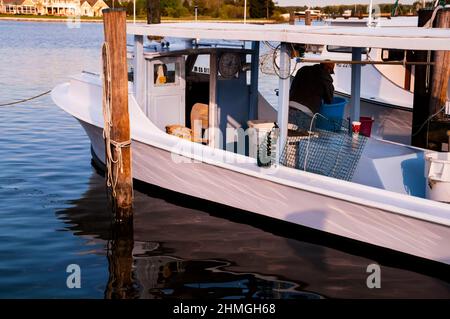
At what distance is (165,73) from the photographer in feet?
38.0

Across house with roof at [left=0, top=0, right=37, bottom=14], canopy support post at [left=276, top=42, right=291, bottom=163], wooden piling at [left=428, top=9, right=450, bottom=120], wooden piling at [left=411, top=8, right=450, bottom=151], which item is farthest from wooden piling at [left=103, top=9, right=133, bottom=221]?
house with roof at [left=0, top=0, right=37, bottom=14]

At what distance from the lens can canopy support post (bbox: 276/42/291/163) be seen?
9.28 m

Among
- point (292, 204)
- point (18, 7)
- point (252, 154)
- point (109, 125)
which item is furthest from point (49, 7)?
point (292, 204)

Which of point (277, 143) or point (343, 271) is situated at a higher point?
point (277, 143)

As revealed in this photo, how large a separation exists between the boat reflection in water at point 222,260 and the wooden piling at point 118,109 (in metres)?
0.59

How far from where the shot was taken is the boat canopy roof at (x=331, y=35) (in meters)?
7.90

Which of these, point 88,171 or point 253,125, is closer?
point 253,125

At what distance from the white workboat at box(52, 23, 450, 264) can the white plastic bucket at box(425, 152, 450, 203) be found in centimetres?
37

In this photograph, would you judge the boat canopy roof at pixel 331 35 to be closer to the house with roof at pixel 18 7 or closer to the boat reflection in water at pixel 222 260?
the boat reflection in water at pixel 222 260

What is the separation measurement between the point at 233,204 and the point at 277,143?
1.21m

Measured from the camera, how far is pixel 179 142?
10.8 m
